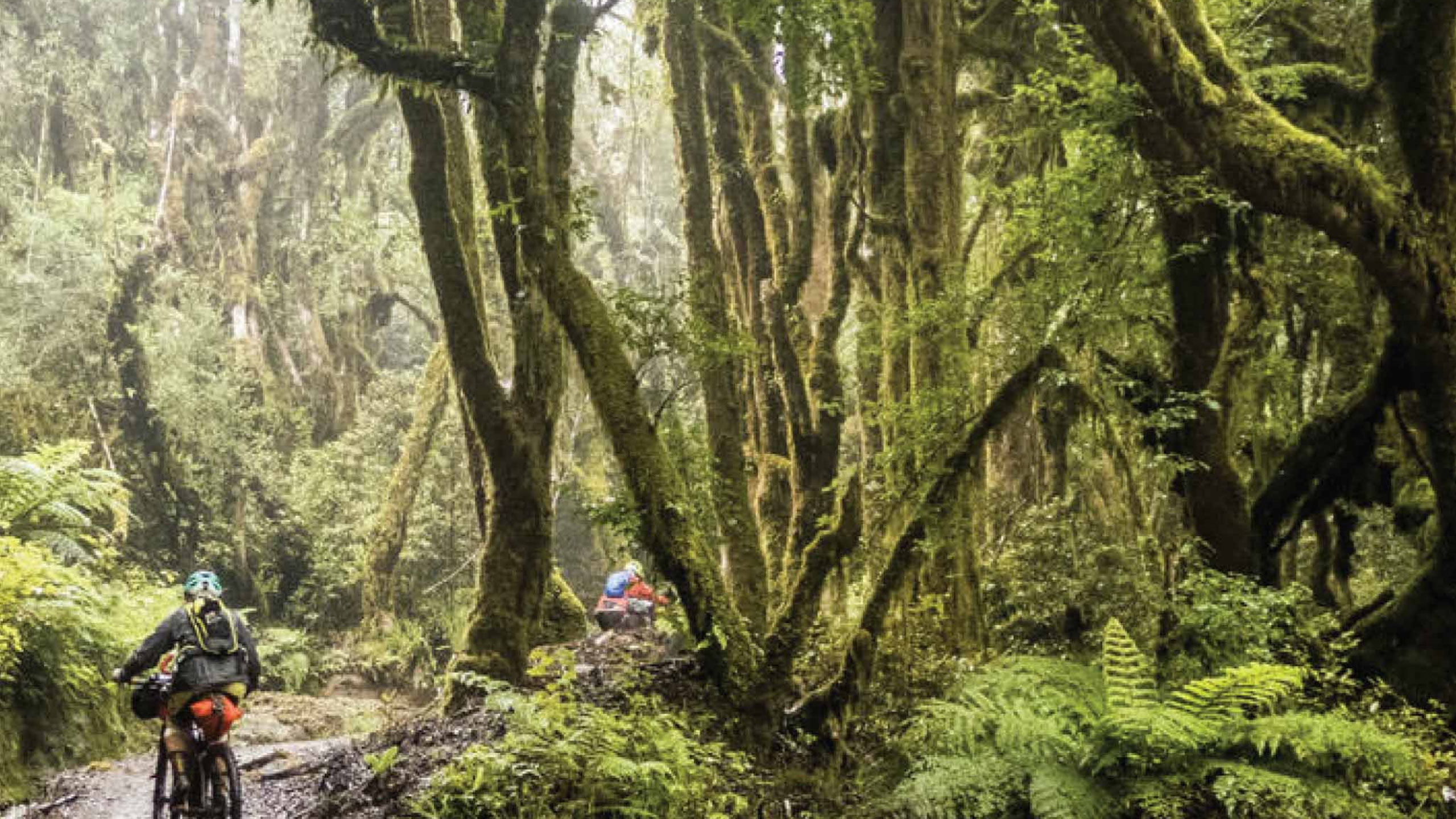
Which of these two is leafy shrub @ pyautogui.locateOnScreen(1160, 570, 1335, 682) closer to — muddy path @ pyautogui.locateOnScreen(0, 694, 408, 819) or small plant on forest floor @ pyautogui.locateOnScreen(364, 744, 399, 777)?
small plant on forest floor @ pyautogui.locateOnScreen(364, 744, 399, 777)

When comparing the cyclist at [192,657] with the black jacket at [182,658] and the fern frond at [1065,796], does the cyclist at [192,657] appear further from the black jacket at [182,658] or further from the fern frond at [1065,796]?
the fern frond at [1065,796]

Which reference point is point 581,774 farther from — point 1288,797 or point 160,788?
point 160,788

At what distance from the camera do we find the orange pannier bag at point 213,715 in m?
7.09

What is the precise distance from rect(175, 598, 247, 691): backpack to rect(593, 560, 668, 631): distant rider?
743cm

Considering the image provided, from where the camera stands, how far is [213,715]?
7113mm

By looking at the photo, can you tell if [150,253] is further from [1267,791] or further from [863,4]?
[1267,791]

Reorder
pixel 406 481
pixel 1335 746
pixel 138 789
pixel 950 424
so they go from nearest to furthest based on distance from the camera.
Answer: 1. pixel 1335 746
2. pixel 950 424
3. pixel 138 789
4. pixel 406 481

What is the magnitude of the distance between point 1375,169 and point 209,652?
818cm

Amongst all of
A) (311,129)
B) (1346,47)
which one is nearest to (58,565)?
(1346,47)

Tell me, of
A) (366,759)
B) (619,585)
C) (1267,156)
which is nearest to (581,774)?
(366,759)

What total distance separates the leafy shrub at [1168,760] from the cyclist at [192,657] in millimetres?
4615

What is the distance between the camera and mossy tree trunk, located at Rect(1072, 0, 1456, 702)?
6.09m

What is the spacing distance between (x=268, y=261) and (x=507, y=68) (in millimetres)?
20286

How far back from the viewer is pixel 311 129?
2584 centimetres
